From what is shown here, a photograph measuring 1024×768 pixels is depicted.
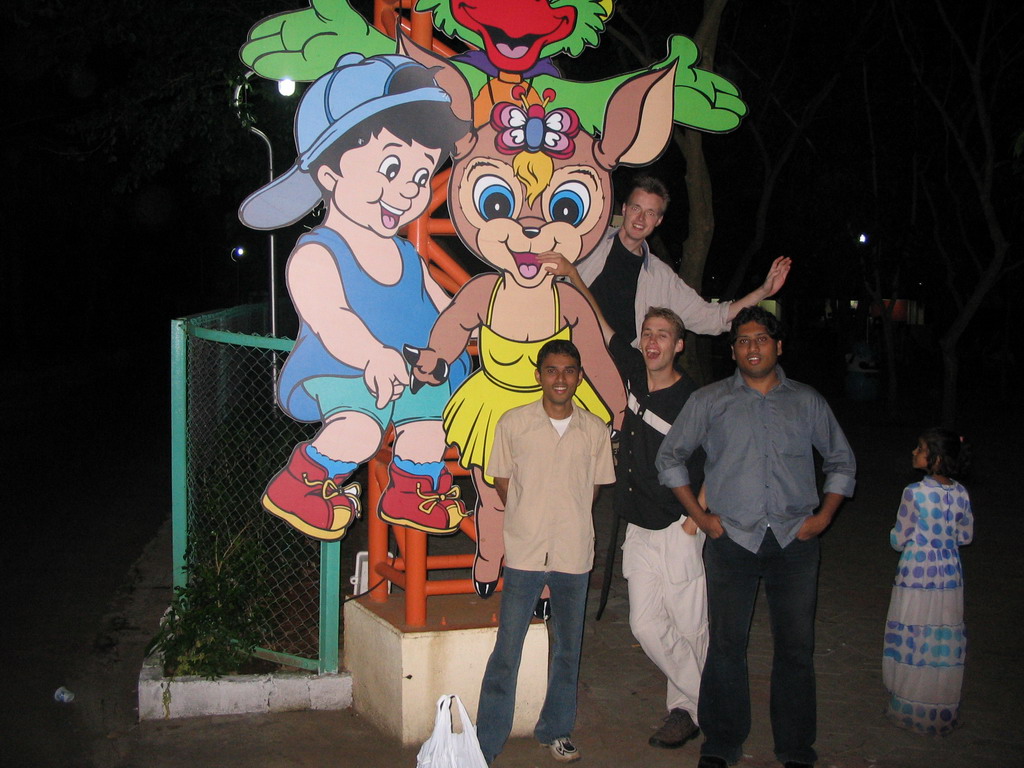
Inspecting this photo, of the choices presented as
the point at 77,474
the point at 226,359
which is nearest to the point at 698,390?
the point at 226,359

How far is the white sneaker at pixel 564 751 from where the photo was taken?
14.2 feet

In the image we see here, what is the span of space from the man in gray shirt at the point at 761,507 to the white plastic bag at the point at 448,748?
52.5 inches

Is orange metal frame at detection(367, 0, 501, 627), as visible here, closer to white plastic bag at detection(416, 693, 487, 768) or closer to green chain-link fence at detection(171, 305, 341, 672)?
green chain-link fence at detection(171, 305, 341, 672)

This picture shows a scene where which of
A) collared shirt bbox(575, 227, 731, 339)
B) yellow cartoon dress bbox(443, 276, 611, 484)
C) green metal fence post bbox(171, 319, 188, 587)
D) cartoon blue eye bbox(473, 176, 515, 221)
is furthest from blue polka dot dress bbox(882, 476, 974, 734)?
green metal fence post bbox(171, 319, 188, 587)

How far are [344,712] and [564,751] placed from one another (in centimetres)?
122

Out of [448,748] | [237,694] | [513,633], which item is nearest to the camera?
[448,748]

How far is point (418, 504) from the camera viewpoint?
15.0ft

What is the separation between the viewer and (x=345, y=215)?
4391 mm

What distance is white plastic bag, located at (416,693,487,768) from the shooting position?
339 centimetres

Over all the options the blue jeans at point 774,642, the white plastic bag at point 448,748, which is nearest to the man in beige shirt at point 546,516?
the blue jeans at point 774,642

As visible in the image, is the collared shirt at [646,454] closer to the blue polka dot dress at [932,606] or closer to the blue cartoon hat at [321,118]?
the blue polka dot dress at [932,606]

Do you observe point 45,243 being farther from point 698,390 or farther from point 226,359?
point 698,390

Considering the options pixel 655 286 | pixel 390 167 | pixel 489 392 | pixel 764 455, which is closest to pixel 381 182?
pixel 390 167

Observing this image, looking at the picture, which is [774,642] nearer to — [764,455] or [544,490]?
[764,455]
